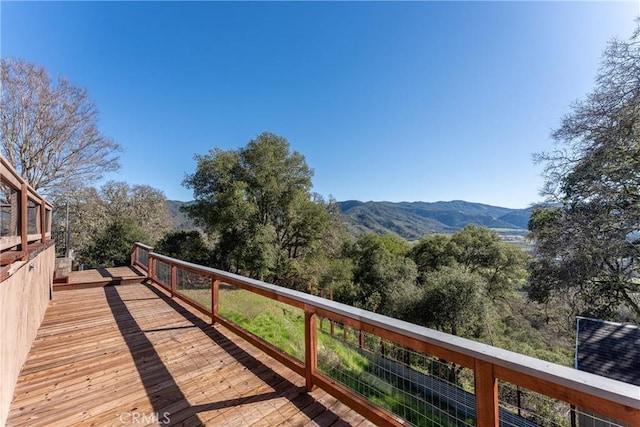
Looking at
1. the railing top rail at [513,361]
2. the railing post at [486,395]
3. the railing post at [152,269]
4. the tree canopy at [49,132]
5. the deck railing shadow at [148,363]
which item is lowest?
the deck railing shadow at [148,363]

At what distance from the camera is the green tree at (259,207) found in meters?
15.3

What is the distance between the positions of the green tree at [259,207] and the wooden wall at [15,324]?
11779 millimetres

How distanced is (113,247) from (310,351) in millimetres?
14560

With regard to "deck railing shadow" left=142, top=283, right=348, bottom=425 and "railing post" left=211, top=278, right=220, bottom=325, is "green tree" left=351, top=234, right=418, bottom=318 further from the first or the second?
"deck railing shadow" left=142, top=283, right=348, bottom=425

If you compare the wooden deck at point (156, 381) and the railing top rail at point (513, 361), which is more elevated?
the railing top rail at point (513, 361)

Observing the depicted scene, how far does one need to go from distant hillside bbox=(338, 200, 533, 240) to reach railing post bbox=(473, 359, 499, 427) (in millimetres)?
52699

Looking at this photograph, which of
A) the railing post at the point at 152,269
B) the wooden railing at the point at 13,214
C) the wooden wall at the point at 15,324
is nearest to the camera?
the wooden wall at the point at 15,324

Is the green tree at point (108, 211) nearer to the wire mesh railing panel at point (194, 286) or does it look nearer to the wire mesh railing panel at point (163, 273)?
the wire mesh railing panel at point (163, 273)

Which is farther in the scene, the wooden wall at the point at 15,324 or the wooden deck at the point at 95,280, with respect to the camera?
the wooden deck at the point at 95,280

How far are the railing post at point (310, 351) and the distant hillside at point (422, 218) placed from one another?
51750 millimetres

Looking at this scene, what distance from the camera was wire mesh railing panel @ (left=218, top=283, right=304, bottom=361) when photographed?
478cm

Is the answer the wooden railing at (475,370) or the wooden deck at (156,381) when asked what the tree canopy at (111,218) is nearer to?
the wooden deck at (156,381)

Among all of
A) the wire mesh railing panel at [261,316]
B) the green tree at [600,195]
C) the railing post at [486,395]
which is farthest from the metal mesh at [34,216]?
the green tree at [600,195]

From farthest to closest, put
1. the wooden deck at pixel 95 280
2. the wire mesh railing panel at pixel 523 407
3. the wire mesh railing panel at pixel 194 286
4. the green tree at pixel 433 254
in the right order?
Answer: the green tree at pixel 433 254
the wooden deck at pixel 95 280
the wire mesh railing panel at pixel 194 286
the wire mesh railing panel at pixel 523 407
